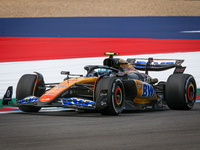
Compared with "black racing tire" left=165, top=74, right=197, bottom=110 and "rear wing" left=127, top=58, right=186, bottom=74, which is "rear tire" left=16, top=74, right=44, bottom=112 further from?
"rear wing" left=127, top=58, right=186, bottom=74

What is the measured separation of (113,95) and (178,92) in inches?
73.1

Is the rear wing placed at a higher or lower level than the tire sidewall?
higher

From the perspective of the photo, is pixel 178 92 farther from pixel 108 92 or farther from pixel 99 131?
pixel 99 131

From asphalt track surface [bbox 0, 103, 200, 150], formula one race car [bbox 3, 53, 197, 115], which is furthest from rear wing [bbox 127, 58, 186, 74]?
asphalt track surface [bbox 0, 103, 200, 150]

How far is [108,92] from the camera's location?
8617 mm

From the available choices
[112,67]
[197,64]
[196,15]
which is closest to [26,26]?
[196,15]

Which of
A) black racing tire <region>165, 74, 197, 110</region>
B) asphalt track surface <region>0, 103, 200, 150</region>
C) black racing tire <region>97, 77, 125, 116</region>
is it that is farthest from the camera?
black racing tire <region>165, 74, 197, 110</region>

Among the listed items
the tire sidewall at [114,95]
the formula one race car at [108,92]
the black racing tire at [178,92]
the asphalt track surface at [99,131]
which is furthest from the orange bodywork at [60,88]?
the black racing tire at [178,92]

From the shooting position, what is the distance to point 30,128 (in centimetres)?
742

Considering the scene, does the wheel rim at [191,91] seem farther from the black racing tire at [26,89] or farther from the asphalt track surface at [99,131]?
the black racing tire at [26,89]

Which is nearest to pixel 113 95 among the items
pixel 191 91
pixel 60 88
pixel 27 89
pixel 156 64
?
pixel 60 88

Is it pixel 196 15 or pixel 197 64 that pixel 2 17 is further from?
pixel 197 64

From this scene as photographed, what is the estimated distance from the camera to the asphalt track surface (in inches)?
233

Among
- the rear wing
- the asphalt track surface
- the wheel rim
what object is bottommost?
the asphalt track surface
